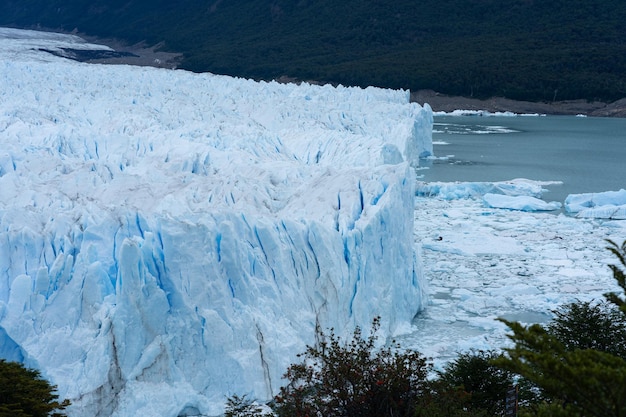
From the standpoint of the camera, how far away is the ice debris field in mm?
6457

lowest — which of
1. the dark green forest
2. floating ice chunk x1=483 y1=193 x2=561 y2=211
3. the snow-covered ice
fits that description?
the snow-covered ice

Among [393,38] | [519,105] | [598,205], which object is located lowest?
[598,205]

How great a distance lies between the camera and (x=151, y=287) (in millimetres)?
6609

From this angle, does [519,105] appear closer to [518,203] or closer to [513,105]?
[513,105]

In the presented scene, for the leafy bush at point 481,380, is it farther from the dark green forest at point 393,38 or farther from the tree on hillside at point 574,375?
the dark green forest at point 393,38

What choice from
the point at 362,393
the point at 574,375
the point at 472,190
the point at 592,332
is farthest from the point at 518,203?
the point at 574,375

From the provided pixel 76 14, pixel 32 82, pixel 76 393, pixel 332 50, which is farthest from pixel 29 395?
pixel 76 14

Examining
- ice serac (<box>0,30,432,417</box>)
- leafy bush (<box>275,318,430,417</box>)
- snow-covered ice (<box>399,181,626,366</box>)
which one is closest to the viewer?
leafy bush (<box>275,318,430,417</box>)

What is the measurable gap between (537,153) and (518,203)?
442 inches

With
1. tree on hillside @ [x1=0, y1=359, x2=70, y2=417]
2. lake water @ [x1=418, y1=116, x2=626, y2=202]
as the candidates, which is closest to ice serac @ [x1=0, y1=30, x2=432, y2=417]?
tree on hillside @ [x1=0, y1=359, x2=70, y2=417]

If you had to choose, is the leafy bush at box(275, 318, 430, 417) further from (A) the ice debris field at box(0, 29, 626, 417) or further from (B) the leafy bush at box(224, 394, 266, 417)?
(A) the ice debris field at box(0, 29, 626, 417)

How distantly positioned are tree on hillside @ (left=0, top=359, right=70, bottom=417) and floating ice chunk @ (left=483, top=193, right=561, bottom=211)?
41.4 ft

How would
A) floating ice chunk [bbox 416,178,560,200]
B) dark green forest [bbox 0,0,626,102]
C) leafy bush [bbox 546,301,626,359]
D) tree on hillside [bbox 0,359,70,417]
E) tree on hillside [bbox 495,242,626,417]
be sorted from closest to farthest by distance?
tree on hillside [bbox 495,242,626,417], tree on hillside [bbox 0,359,70,417], leafy bush [bbox 546,301,626,359], floating ice chunk [bbox 416,178,560,200], dark green forest [bbox 0,0,626,102]

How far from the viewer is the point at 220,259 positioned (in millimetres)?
7141
